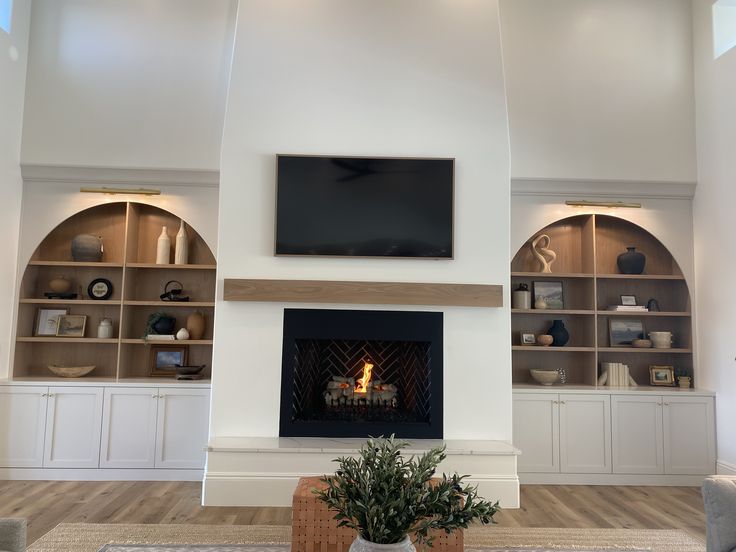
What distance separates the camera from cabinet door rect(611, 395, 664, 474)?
4488 millimetres

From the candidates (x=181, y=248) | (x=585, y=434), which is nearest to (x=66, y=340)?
(x=181, y=248)

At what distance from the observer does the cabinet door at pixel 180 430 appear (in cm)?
436

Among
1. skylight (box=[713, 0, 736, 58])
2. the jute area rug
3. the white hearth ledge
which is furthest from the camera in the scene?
skylight (box=[713, 0, 736, 58])

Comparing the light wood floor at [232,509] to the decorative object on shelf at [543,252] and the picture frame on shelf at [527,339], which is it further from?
the decorative object on shelf at [543,252]

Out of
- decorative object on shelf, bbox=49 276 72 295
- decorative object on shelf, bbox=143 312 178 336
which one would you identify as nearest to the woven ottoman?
decorative object on shelf, bbox=143 312 178 336

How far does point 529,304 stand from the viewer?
16.3ft

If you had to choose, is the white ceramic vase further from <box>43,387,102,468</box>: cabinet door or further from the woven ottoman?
<box>43,387,102,468</box>: cabinet door

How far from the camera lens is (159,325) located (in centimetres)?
477

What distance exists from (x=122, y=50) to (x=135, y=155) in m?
0.89

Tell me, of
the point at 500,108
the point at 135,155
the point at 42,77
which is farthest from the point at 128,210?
the point at 500,108

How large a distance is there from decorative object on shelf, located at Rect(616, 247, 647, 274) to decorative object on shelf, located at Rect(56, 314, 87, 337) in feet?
15.3

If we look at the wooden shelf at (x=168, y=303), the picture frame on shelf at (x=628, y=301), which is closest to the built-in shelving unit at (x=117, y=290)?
the wooden shelf at (x=168, y=303)

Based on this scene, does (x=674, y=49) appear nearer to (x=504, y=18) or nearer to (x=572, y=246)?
(x=504, y=18)

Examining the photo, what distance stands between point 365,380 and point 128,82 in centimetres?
308
